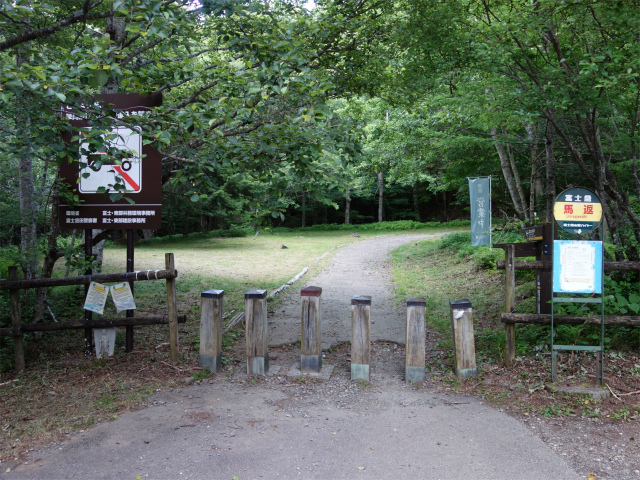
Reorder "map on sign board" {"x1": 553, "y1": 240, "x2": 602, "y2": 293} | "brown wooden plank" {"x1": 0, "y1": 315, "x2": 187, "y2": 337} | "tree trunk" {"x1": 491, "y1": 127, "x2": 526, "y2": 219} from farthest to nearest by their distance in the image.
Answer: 1. "tree trunk" {"x1": 491, "y1": 127, "x2": 526, "y2": 219}
2. "brown wooden plank" {"x1": 0, "y1": 315, "x2": 187, "y2": 337}
3. "map on sign board" {"x1": 553, "y1": 240, "x2": 602, "y2": 293}

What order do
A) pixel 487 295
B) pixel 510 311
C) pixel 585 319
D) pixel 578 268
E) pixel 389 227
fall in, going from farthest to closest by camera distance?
pixel 389 227, pixel 487 295, pixel 510 311, pixel 585 319, pixel 578 268

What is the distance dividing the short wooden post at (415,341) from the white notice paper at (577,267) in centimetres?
144

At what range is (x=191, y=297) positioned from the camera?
33.4ft

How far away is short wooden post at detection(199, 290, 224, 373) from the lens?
17.8 feet

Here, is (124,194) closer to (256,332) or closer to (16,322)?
(16,322)

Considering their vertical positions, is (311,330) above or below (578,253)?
below

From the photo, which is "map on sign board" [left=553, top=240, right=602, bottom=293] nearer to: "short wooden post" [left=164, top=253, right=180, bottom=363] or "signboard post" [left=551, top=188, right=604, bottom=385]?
"signboard post" [left=551, top=188, right=604, bottom=385]

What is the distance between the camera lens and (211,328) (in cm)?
545

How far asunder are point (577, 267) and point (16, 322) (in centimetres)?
613

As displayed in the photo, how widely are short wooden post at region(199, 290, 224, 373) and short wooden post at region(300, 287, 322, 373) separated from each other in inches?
38.2

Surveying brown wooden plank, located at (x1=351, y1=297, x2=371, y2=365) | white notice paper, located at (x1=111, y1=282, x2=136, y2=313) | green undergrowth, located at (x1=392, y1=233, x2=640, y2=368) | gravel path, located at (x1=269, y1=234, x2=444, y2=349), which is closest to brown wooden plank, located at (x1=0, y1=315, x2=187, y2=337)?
white notice paper, located at (x1=111, y1=282, x2=136, y2=313)

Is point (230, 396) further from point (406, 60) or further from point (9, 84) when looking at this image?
point (406, 60)

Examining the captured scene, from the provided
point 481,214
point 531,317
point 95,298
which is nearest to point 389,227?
point 481,214

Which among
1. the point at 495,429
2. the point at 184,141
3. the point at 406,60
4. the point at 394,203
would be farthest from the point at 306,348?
the point at 394,203
